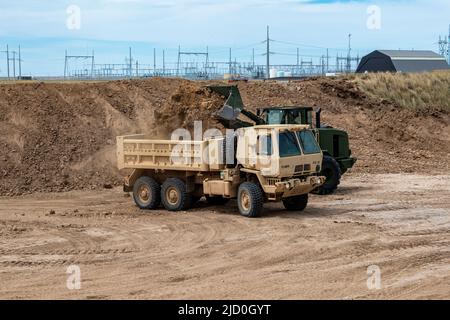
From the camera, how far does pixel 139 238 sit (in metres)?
14.2

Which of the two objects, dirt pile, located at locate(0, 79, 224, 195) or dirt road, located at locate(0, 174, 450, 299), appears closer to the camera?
dirt road, located at locate(0, 174, 450, 299)

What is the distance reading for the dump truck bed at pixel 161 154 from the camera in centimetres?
1658

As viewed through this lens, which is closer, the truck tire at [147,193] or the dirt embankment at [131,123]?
the truck tire at [147,193]

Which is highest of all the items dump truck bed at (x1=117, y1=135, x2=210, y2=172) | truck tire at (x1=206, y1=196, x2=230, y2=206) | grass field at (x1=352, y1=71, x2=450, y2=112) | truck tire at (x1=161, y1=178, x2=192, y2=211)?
grass field at (x1=352, y1=71, x2=450, y2=112)

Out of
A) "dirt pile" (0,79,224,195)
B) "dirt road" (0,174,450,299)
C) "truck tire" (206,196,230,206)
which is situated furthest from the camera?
"dirt pile" (0,79,224,195)

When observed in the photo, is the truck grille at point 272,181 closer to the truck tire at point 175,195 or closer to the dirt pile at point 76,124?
the truck tire at point 175,195

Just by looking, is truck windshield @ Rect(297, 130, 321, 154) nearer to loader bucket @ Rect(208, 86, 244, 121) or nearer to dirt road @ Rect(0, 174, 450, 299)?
dirt road @ Rect(0, 174, 450, 299)

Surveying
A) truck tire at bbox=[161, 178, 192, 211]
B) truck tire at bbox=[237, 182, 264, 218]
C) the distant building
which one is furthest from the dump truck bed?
the distant building

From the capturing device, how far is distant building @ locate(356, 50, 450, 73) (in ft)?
199

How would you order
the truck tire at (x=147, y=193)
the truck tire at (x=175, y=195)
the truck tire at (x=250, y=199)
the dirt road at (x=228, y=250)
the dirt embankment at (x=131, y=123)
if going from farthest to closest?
the dirt embankment at (x=131, y=123) → the truck tire at (x=147, y=193) → the truck tire at (x=175, y=195) → the truck tire at (x=250, y=199) → the dirt road at (x=228, y=250)

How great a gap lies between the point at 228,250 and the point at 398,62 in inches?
2020

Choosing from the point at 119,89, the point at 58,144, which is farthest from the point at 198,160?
the point at 119,89

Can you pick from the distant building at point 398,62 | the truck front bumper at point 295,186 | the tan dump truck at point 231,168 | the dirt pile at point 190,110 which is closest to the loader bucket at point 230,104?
the dirt pile at point 190,110

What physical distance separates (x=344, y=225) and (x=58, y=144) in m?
12.3
